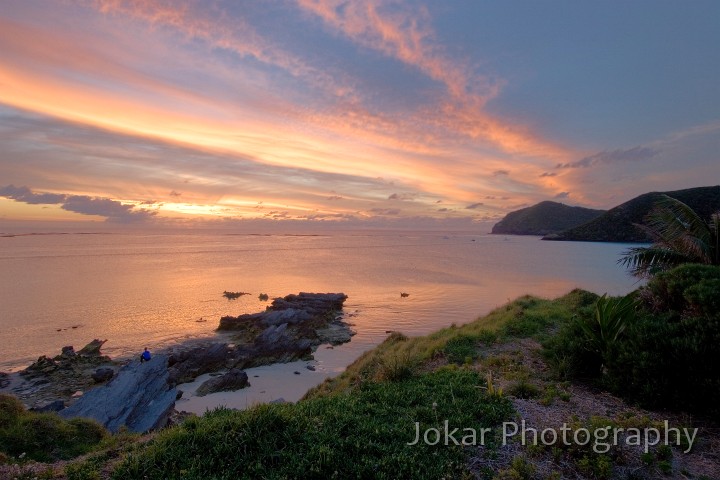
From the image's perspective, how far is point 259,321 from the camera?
2872cm

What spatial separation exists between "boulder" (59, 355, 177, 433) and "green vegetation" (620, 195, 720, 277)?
1866 cm

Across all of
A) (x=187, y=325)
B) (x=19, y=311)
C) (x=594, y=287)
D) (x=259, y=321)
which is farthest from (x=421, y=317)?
(x=19, y=311)

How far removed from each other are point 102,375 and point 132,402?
676 cm

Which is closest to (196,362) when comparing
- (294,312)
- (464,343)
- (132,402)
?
(132,402)

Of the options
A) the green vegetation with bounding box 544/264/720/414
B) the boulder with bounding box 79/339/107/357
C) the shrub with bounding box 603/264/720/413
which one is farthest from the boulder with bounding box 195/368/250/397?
the shrub with bounding box 603/264/720/413

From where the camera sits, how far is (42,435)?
361 inches

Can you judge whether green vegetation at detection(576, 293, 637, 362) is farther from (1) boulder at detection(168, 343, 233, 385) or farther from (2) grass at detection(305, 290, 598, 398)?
(1) boulder at detection(168, 343, 233, 385)

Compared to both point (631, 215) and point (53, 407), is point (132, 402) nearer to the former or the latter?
point (53, 407)

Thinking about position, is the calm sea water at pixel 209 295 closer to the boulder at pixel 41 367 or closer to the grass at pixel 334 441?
the boulder at pixel 41 367

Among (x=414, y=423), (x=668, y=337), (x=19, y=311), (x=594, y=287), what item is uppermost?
(x=668, y=337)

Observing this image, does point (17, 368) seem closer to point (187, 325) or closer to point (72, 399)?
point (72, 399)

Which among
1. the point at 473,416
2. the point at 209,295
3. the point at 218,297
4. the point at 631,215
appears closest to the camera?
the point at 473,416

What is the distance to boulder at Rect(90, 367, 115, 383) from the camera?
1888 centimetres

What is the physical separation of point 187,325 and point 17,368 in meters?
10.8
